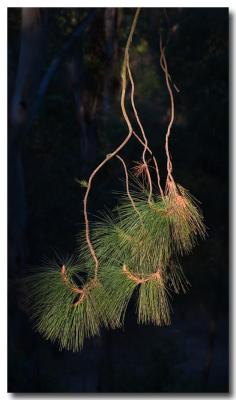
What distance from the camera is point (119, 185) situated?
4680 mm

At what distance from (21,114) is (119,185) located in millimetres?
956

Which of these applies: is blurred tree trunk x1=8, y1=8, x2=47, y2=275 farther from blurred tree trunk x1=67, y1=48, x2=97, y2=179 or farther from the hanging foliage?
the hanging foliage

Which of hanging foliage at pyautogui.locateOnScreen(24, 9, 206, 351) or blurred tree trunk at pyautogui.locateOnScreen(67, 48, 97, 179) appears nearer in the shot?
hanging foliage at pyautogui.locateOnScreen(24, 9, 206, 351)

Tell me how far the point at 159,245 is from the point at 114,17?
12.5 ft

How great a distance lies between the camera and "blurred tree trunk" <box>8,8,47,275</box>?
147 inches

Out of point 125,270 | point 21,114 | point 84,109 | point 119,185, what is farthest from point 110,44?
point 125,270

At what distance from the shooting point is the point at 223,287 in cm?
562

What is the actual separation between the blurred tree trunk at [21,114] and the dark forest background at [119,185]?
13 millimetres

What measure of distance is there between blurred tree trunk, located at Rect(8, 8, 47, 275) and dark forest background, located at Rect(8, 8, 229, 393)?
13mm

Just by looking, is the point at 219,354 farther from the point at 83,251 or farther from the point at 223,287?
the point at 83,251

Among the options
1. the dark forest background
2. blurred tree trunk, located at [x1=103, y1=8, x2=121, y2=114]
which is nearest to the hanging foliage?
the dark forest background

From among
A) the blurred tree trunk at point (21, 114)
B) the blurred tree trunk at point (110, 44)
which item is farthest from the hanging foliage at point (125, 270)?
the blurred tree trunk at point (110, 44)

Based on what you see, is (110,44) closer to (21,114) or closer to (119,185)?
(119,185)

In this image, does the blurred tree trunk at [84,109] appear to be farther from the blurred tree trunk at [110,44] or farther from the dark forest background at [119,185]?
A: the blurred tree trunk at [110,44]
